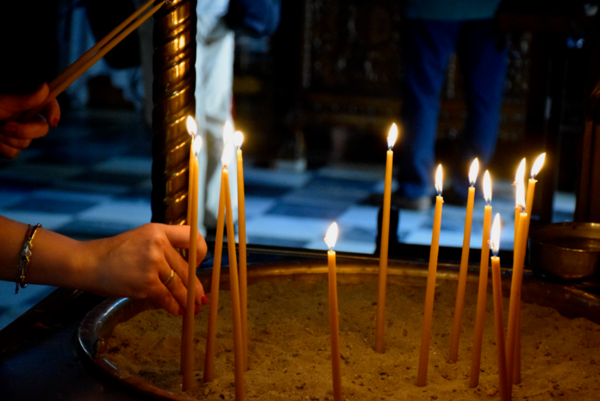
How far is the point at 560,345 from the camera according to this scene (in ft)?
3.67

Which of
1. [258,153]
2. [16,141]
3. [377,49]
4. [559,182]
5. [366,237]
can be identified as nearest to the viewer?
[16,141]

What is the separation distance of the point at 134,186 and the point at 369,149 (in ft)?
6.38

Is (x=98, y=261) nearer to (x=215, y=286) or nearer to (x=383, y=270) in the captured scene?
(x=215, y=286)

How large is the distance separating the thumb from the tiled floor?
4.39 ft

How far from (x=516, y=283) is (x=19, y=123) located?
72 centimetres

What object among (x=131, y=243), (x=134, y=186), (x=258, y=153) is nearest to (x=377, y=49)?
(x=258, y=153)

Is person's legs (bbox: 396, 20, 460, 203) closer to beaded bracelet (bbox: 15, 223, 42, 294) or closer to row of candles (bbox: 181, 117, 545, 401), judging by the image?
row of candles (bbox: 181, 117, 545, 401)

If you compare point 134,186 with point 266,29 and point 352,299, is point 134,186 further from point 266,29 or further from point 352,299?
point 352,299

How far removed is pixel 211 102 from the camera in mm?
2994

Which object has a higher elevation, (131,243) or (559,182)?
(131,243)

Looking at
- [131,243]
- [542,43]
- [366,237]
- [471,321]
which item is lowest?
[366,237]

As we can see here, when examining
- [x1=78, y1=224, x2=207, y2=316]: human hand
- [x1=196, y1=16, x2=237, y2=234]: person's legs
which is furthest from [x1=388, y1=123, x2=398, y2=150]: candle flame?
[x1=196, y1=16, x2=237, y2=234]: person's legs

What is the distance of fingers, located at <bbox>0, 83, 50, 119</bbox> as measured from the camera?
36.5 inches

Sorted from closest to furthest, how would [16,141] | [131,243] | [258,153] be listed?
[131,243]
[16,141]
[258,153]
